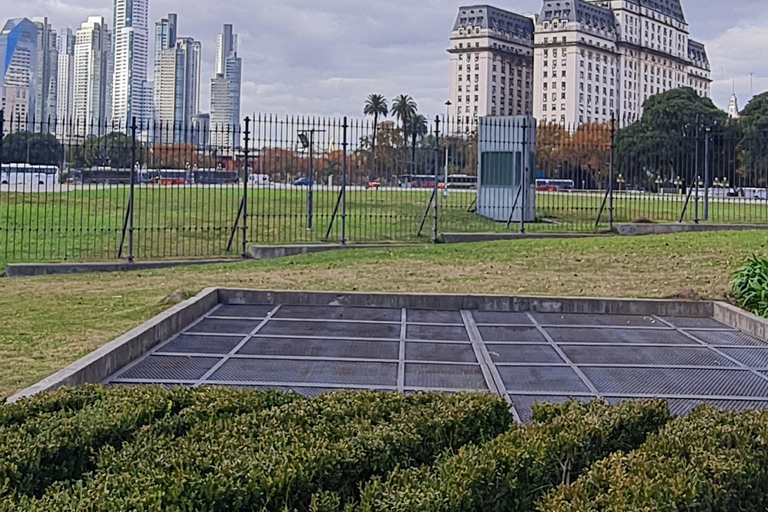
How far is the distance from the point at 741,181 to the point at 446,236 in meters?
10.4

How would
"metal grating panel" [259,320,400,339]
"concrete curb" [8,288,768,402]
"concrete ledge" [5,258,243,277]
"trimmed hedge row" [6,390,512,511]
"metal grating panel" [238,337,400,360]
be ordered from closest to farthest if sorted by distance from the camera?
"trimmed hedge row" [6,390,512,511]
"metal grating panel" [238,337,400,360]
"metal grating panel" [259,320,400,339]
"concrete curb" [8,288,768,402]
"concrete ledge" [5,258,243,277]

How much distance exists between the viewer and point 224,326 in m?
9.40

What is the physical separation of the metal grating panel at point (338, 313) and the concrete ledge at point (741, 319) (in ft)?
12.2

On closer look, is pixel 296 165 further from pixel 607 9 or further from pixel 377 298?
pixel 607 9

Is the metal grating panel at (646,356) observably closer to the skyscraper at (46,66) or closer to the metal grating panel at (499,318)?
the metal grating panel at (499,318)

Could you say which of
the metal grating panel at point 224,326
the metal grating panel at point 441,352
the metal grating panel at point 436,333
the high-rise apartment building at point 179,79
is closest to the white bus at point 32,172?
the metal grating panel at point 224,326

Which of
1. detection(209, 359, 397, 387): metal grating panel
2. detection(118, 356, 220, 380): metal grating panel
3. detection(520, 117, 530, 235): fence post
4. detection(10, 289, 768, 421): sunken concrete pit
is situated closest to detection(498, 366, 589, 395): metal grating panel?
detection(10, 289, 768, 421): sunken concrete pit

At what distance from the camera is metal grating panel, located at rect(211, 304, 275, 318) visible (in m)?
10.1

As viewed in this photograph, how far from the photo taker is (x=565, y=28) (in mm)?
137500

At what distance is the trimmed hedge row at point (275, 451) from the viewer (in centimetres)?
321

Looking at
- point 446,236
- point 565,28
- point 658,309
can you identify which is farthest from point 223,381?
point 565,28

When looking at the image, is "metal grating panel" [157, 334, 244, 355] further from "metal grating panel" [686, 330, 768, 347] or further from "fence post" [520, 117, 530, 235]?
"fence post" [520, 117, 530, 235]

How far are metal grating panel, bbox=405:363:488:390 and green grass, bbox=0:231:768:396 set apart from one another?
271cm

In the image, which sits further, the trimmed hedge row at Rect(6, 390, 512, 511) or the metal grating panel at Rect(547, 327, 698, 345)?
the metal grating panel at Rect(547, 327, 698, 345)
